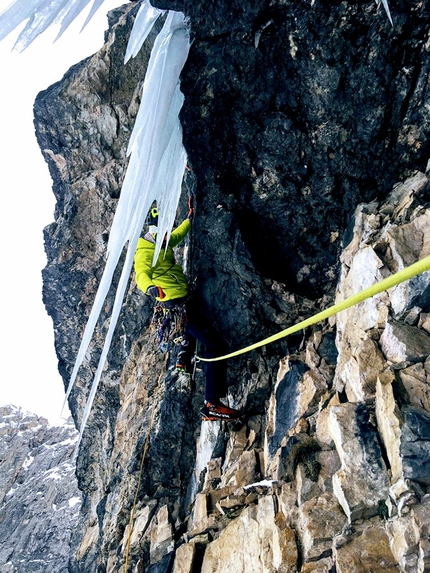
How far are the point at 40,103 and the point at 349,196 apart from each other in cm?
816

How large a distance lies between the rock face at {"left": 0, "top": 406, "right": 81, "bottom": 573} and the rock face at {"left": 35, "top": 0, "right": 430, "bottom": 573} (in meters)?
20.1

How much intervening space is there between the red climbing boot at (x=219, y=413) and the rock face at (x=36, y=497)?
2091 centimetres

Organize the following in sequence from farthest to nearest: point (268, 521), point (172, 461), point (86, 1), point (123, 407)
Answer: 1. point (123, 407)
2. point (172, 461)
3. point (268, 521)
4. point (86, 1)

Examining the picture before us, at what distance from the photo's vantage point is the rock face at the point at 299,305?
319cm

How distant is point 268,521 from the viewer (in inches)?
148

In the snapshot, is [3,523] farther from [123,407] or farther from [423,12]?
[423,12]

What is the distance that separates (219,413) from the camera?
17.9ft

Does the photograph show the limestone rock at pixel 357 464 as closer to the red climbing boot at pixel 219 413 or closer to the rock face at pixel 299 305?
the rock face at pixel 299 305

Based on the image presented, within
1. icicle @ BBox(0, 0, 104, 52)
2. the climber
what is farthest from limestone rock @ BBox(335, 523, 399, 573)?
icicle @ BBox(0, 0, 104, 52)

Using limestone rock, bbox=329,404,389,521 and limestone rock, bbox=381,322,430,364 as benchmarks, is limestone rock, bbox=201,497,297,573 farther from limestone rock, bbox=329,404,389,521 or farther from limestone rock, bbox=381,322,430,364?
limestone rock, bbox=381,322,430,364

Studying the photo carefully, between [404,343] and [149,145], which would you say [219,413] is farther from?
[149,145]

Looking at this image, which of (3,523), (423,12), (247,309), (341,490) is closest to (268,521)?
(341,490)

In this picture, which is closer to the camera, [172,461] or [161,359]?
[172,461]

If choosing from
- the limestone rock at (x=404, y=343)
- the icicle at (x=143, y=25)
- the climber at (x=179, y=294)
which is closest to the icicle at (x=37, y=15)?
the icicle at (x=143, y=25)
